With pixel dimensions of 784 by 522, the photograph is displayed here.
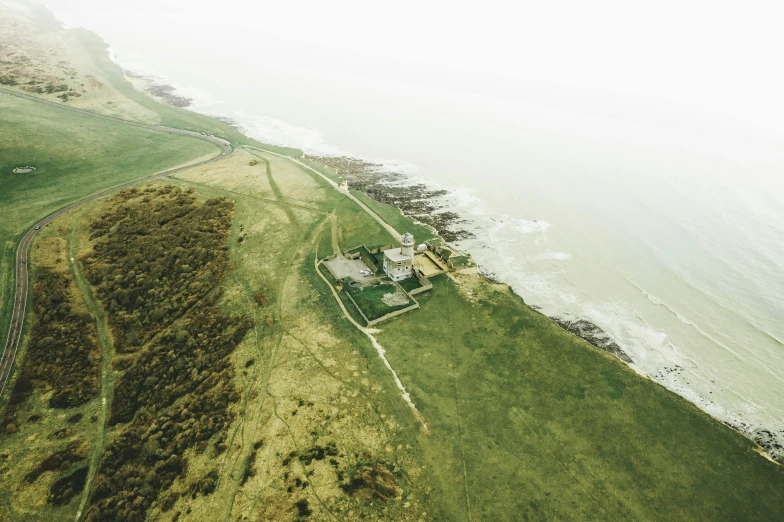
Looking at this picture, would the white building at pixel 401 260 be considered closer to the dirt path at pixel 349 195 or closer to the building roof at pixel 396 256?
the building roof at pixel 396 256

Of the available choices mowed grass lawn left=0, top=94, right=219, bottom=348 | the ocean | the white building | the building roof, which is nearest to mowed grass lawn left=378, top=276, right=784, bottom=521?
the ocean

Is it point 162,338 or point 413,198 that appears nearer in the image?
point 162,338

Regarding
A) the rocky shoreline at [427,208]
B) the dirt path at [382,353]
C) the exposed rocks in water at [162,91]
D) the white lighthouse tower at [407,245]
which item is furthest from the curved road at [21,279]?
the exposed rocks in water at [162,91]

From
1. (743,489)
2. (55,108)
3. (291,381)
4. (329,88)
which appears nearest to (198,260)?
(291,381)

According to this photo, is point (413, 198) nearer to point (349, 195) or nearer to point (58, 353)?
point (349, 195)

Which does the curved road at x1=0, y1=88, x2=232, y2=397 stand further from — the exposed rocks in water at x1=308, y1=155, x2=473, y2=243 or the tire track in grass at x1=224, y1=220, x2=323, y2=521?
the exposed rocks in water at x1=308, y1=155, x2=473, y2=243

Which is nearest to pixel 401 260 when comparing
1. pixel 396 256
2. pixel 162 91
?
pixel 396 256
